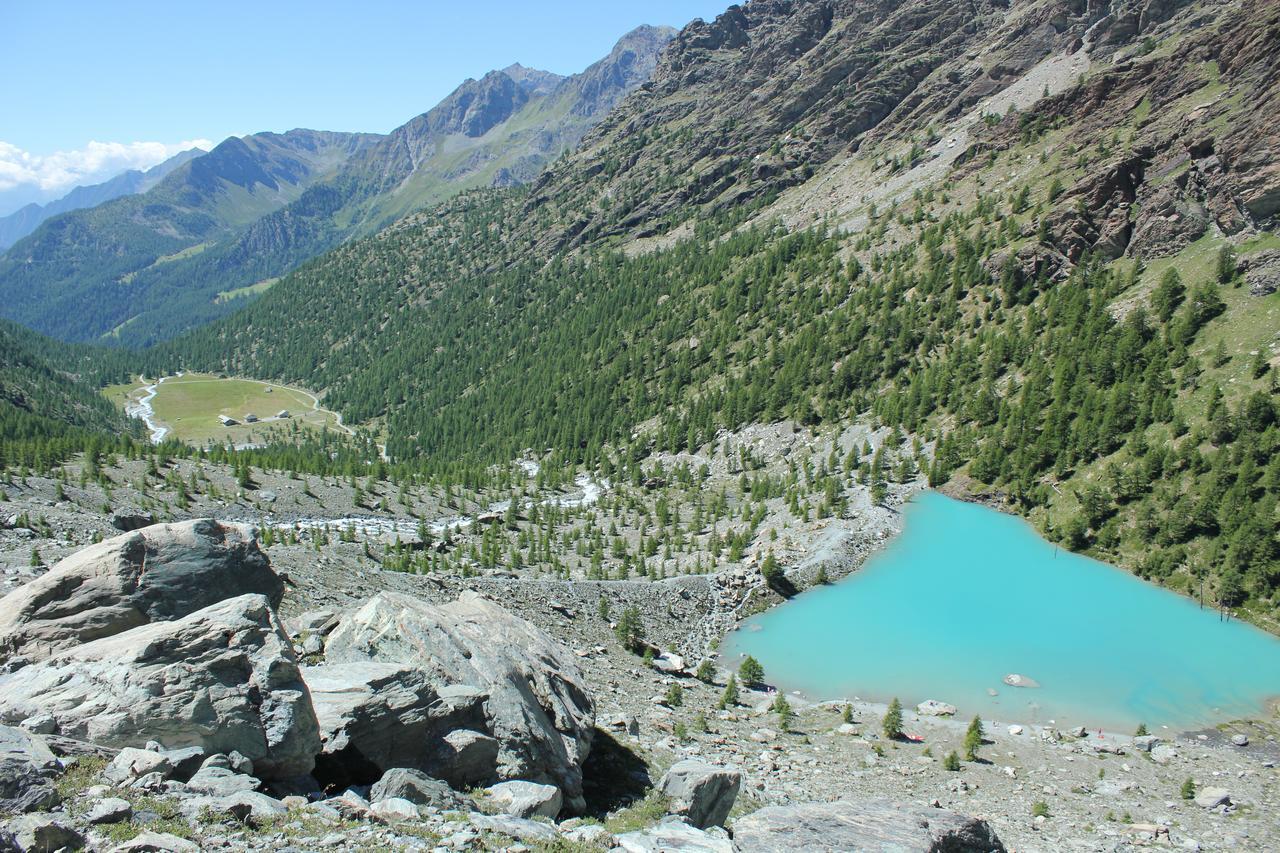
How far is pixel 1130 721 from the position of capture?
29297 mm

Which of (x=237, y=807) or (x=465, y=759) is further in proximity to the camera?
(x=465, y=759)

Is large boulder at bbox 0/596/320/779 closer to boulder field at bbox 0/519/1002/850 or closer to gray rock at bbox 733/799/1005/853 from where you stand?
boulder field at bbox 0/519/1002/850

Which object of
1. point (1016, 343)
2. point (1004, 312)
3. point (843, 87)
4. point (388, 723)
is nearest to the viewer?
point (388, 723)

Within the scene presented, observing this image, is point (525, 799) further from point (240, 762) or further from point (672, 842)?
point (240, 762)

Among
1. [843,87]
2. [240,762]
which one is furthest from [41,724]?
[843,87]

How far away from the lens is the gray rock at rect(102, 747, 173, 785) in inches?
428

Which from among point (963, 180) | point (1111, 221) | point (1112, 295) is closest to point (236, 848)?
point (1112, 295)

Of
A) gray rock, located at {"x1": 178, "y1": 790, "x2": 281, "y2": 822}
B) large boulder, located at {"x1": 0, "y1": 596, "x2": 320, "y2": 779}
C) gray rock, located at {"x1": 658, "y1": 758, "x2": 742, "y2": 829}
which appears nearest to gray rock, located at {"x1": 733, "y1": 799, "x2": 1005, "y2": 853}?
gray rock, located at {"x1": 658, "y1": 758, "x2": 742, "y2": 829}

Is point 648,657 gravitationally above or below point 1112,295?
below

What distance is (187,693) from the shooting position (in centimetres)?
1261

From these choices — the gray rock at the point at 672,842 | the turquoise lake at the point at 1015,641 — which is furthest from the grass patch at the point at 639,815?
the turquoise lake at the point at 1015,641

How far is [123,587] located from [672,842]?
1392 cm

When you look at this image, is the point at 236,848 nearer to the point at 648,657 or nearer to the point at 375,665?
the point at 375,665

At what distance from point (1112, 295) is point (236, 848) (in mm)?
78306
